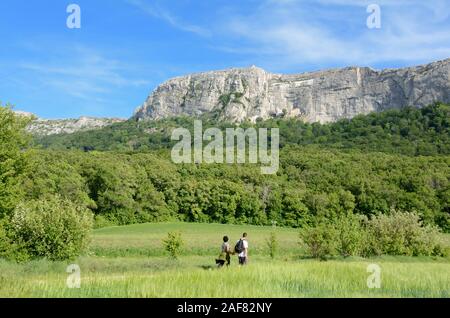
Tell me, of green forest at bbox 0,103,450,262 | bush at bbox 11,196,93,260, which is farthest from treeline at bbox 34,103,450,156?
bush at bbox 11,196,93,260

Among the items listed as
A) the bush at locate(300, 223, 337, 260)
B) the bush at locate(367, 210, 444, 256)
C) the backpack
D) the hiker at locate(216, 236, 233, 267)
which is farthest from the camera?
the bush at locate(367, 210, 444, 256)

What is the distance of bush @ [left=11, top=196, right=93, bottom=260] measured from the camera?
105 feet

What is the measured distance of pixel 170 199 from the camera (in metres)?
98.4

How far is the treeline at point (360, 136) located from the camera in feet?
424

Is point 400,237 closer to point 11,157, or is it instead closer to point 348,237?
point 348,237

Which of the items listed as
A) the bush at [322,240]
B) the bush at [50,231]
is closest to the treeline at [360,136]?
the bush at [322,240]

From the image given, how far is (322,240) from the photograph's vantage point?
3756cm

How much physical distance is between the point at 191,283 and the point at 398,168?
98.2m

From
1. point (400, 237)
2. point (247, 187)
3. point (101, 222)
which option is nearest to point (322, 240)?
point (400, 237)

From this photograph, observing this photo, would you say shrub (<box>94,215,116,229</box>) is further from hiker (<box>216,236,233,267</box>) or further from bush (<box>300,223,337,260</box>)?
hiker (<box>216,236,233,267</box>)

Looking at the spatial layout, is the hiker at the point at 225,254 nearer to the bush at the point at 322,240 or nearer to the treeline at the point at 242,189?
the bush at the point at 322,240

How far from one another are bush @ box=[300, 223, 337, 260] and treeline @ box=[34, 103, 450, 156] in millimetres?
92738
